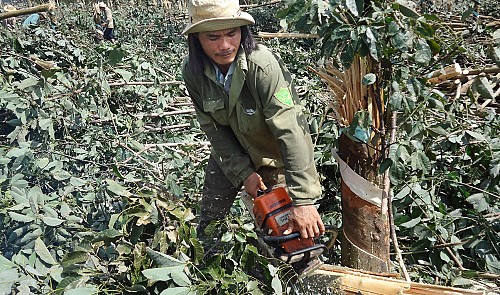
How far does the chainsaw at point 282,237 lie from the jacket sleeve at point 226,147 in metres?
0.25

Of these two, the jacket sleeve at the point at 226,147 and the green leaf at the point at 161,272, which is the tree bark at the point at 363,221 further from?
the green leaf at the point at 161,272

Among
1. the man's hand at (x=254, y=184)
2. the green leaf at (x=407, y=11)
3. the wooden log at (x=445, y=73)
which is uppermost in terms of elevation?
the green leaf at (x=407, y=11)

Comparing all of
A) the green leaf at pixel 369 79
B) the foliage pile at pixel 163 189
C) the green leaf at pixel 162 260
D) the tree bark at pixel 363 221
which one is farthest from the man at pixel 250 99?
the green leaf at pixel 162 260

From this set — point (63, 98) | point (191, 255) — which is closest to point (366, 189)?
point (191, 255)

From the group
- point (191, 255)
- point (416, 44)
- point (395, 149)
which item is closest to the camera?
point (416, 44)

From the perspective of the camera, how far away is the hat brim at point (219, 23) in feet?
5.97

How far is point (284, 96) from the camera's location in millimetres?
1854

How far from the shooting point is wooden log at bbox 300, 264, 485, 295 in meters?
1.47

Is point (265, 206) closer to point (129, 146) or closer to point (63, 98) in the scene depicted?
point (129, 146)

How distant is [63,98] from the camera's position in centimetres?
314

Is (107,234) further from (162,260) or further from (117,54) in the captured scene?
(117,54)

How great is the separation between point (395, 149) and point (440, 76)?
0.49 metres

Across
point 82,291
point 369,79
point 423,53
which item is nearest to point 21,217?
point 82,291

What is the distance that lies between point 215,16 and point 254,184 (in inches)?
33.3
